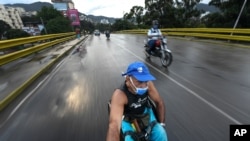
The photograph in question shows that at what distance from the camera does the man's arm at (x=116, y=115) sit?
2.80m

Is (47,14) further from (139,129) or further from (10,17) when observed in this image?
(139,129)

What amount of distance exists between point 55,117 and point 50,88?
2.70 metres

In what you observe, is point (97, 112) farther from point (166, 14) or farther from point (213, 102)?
point (166, 14)

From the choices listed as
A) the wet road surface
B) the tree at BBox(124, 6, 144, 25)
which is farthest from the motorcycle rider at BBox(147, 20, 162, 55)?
the tree at BBox(124, 6, 144, 25)

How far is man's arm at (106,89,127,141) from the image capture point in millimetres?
2804

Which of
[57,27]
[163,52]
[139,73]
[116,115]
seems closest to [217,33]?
[163,52]

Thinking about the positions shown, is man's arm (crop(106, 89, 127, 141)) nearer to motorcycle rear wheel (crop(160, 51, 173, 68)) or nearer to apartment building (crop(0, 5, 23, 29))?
motorcycle rear wheel (crop(160, 51, 173, 68))

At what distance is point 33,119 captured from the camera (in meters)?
5.41

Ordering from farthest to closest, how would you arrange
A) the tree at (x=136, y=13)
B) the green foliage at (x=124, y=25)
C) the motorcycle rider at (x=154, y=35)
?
the green foliage at (x=124, y=25)
the tree at (x=136, y=13)
the motorcycle rider at (x=154, y=35)

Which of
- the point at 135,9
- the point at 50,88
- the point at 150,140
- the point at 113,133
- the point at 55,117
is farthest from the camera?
the point at 135,9

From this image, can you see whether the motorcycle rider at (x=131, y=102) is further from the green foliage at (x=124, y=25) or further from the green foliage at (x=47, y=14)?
the green foliage at (x=47, y=14)

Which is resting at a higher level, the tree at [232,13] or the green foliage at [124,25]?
the tree at [232,13]

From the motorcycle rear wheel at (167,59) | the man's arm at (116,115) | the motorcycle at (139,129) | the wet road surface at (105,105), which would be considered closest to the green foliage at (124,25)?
the motorcycle rear wheel at (167,59)

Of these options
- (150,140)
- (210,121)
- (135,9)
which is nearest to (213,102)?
(210,121)
